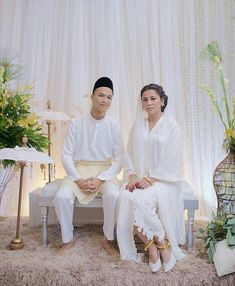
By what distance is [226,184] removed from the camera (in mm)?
2957

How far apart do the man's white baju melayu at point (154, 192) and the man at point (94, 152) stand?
0.59 ft

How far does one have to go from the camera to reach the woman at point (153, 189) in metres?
2.50

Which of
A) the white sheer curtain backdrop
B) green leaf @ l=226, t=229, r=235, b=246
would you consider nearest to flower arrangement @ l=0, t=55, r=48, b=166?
the white sheer curtain backdrop

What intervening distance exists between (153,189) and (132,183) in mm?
192

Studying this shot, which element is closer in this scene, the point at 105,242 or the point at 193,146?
the point at 105,242

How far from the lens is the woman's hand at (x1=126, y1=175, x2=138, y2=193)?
2.73 meters

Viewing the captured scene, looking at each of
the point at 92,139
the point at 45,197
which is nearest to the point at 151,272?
the point at 45,197

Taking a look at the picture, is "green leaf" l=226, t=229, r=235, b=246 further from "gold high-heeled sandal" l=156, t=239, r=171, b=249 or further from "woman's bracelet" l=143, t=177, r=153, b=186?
"woman's bracelet" l=143, t=177, r=153, b=186

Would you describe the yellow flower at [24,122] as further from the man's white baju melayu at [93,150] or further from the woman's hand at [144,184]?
the woman's hand at [144,184]

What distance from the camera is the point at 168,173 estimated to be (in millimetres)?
2742

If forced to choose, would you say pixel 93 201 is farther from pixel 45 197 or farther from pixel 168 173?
pixel 168 173

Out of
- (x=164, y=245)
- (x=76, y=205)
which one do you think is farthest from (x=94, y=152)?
(x=164, y=245)

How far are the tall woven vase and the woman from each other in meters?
0.40

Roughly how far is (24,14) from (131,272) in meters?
2.85
